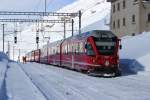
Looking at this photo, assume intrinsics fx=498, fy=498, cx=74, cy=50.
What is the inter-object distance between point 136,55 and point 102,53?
11287 millimetres

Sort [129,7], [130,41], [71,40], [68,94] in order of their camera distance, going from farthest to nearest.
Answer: [129,7]
[130,41]
[71,40]
[68,94]

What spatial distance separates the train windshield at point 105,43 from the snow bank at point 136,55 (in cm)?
292

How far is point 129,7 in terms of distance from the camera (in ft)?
236

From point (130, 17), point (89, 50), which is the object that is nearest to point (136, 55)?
point (89, 50)

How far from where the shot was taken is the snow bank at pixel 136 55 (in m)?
35.0

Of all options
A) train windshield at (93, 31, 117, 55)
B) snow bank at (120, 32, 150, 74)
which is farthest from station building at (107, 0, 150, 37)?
train windshield at (93, 31, 117, 55)

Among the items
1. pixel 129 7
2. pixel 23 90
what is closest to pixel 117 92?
pixel 23 90

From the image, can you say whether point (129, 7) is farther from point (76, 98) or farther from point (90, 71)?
point (76, 98)

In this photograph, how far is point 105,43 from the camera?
104ft

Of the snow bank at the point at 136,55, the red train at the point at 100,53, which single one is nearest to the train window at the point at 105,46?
the red train at the point at 100,53

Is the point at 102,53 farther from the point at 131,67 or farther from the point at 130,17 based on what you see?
the point at 130,17

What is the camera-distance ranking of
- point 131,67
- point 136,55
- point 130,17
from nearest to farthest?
1. point 131,67
2. point 136,55
3. point 130,17

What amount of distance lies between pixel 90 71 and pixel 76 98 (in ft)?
45.8

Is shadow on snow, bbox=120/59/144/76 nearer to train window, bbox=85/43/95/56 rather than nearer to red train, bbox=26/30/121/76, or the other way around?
red train, bbox=26/30/121/76
